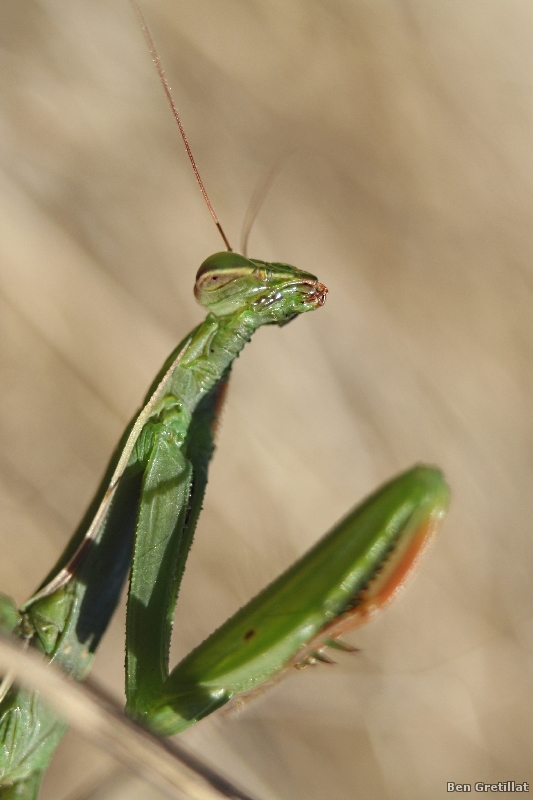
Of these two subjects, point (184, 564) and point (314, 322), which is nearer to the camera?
point (184, 564)

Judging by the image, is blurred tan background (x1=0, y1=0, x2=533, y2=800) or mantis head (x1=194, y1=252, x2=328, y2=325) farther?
blurred tan background (x1=0, y1=0, x2=533, y2=800)

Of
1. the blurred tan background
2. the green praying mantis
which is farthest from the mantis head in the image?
the blurred tan background

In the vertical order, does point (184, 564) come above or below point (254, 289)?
below

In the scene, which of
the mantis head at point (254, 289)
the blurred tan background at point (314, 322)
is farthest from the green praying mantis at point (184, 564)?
the blurred tan background at point (314, 322)

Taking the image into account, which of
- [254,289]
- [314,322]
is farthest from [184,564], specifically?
[314,322]

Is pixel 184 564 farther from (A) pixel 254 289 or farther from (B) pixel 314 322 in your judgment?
(B) pixel 314 322

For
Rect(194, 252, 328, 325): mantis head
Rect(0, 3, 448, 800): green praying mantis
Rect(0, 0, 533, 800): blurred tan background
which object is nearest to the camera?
Rect(0, 3, 448, 800): green praying mantis

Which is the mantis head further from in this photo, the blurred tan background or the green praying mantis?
the blurred tan background
